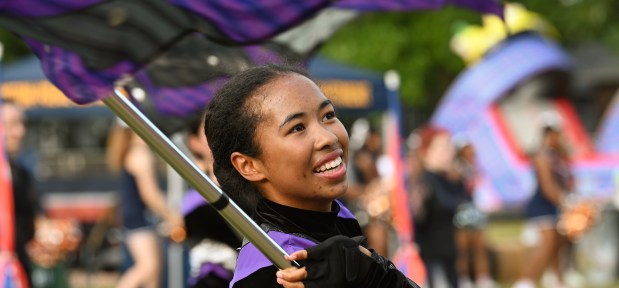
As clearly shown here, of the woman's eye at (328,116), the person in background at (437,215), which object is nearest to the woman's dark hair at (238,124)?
the woman's eye at (328,116)

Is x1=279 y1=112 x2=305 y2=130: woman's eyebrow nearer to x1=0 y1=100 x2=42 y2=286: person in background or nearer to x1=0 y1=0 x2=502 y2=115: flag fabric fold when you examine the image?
x1=0 y1=0 x2=502 y2=115: flag fabric fold

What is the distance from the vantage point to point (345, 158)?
2.83 metres

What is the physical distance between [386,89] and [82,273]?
630 centimetres

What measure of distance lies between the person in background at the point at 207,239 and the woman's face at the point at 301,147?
2.25m

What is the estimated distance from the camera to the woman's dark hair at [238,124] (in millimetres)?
2869

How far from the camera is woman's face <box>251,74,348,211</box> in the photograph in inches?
108

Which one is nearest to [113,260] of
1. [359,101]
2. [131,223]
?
[359,101]

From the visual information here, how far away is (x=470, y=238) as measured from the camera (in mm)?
13008

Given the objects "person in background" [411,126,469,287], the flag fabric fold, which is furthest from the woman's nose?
"person in background" [411,126,469,287]

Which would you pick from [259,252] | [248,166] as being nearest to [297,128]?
[248,166]

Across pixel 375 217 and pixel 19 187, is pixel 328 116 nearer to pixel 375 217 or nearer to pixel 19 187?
pixel 19 187

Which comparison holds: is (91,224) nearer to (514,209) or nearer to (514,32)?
(514,32)

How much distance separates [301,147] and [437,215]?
330 inches

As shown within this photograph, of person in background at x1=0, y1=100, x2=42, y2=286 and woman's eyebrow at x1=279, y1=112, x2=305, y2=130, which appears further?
person in background at x1=0, y1=100, x2=42, y2=286
